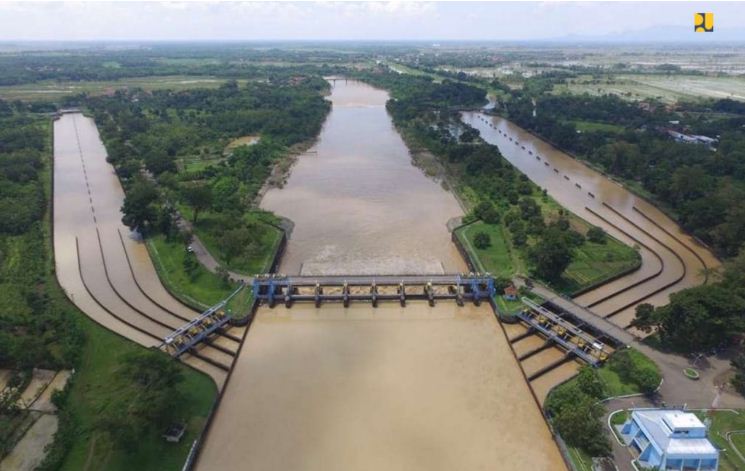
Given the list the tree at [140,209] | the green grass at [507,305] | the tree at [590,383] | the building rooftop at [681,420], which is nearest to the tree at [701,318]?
the tree at [590,383]

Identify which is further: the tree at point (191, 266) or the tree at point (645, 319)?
the tree at point (191, 266)

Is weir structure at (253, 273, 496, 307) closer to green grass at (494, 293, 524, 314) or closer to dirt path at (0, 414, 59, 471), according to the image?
green grass at (494, 293, 524, 314)

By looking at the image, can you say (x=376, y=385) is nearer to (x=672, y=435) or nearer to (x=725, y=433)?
(x=672, y=435)

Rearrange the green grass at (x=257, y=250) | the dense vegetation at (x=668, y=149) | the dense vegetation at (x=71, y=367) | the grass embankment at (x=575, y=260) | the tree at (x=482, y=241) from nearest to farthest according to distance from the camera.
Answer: the dense vegetation at (x=71, y=367)
the grass embankment at (x=575, y=260)
the green grass at (x=257, y=250)
the tree at (x=482, y=241)
the dense vegetation at (x=668, y=149)

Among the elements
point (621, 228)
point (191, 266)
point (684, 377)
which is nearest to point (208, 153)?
point (191, 266)

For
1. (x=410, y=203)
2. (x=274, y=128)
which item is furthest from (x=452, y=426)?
(x=274, y=128)

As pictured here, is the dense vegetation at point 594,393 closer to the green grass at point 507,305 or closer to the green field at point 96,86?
the green grass at point 507,305

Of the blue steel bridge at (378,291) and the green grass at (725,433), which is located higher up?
the blue steel bridge at (378,291)

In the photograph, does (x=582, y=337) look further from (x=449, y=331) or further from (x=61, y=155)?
(x=61, y=155)
